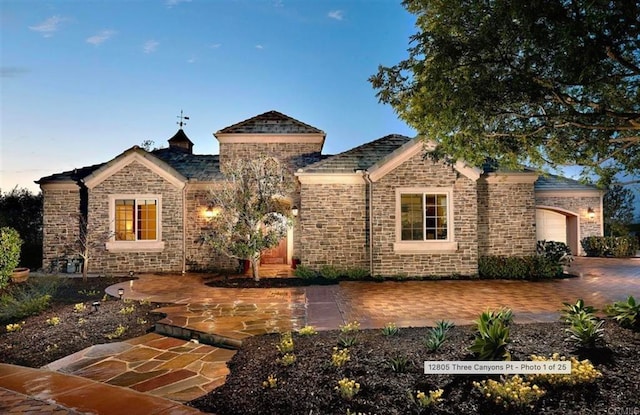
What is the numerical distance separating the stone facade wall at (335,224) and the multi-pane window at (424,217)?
1.49 m

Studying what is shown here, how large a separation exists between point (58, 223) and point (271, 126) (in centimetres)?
997

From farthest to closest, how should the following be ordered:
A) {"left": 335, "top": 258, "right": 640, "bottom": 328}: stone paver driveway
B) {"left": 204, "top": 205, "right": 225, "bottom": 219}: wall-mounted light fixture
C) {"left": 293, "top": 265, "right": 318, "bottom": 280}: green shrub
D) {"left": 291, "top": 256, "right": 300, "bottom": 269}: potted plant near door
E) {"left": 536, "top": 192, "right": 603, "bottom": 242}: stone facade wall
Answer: {"left": 536, "top": 192, "right": 603, "bottom": 242}: stone facade wall, {"left": 291, "top": 256, "right": 300, "bottom": 269}: potted plant near door, {"left": 204, "top": 205, "right": 225, "bottom": 219}: wall-mounted light fixture, {"left": 293, "top": 265, "right": 318, "bottom": 280}: green shrub, {"left": 335, "top": 258, "right": 640, "bottom": 328}: stone paver driveway

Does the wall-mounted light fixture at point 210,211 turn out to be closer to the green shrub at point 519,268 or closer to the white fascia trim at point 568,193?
the green shrub at point 519,268

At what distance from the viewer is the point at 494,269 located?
13031mm

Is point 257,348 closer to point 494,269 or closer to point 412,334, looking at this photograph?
point 412,334

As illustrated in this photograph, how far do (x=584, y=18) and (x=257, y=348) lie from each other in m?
5.90

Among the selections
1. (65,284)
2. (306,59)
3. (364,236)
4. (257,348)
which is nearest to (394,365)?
(257,348)

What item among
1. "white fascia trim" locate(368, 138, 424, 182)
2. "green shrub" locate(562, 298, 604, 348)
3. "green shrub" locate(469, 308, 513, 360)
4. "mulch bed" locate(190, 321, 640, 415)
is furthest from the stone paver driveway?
"white fascia trim" locate(368, 138, 424, 182)

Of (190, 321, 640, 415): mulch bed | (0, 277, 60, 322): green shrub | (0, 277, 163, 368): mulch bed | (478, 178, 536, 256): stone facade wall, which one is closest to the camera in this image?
(190, 321, 640, 415): mulch bed

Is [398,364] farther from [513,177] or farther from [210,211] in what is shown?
[210,211]

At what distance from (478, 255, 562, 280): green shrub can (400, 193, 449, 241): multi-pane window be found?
6.29ft

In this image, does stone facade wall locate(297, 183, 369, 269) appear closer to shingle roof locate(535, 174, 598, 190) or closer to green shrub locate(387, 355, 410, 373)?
green shrub locate(387, 355, 410, 373)

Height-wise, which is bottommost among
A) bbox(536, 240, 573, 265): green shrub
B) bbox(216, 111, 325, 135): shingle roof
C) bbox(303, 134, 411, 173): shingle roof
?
bbox(536, 240, 573, 265): green shrub

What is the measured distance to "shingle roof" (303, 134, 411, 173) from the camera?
13335 mm
